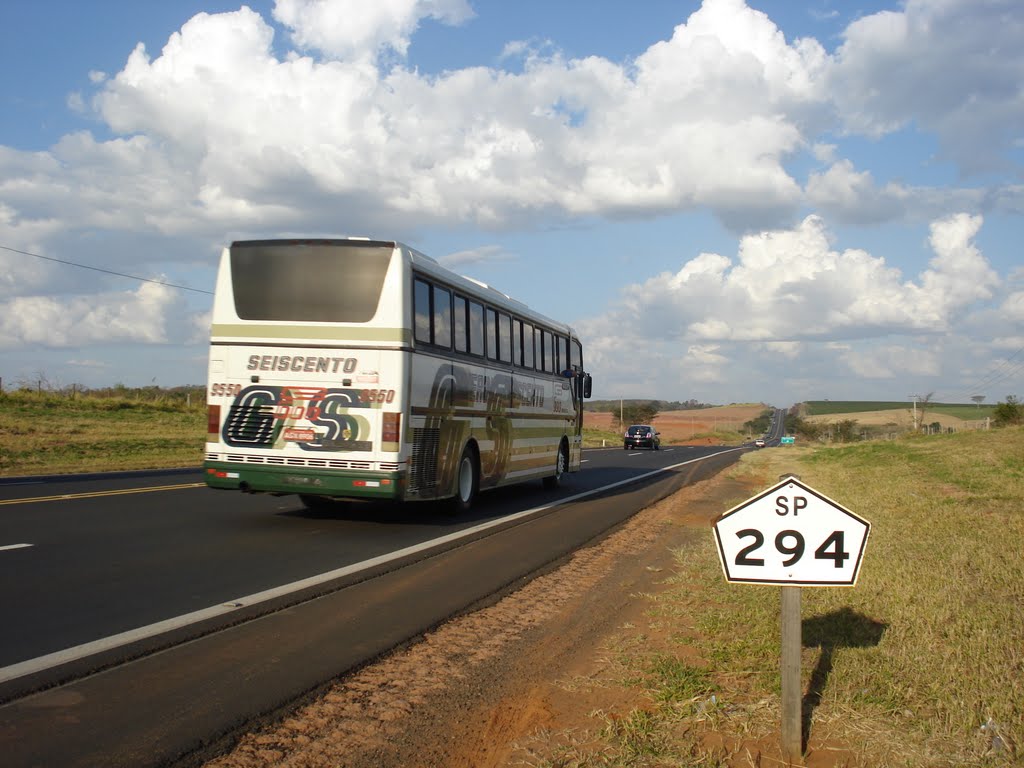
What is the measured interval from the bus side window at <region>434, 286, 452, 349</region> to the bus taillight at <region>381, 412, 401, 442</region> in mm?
1626

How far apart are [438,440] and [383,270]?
2625 mm

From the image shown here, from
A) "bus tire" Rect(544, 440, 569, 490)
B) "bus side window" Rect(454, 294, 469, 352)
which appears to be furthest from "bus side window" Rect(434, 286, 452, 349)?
"bus tire" Rect(544, 440, 569, 490)

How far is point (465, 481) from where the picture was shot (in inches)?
568

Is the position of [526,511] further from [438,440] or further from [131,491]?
[131,491]

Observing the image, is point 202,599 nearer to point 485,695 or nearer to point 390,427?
point 485,695

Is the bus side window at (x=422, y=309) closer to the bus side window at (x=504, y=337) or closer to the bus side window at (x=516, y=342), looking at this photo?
the bus side window at (x=504, y=337)

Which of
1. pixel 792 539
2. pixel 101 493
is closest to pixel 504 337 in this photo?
pixel 101 493

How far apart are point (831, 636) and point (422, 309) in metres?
7.43

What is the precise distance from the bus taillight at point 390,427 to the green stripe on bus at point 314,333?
37.2 inches

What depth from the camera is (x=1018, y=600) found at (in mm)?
7391

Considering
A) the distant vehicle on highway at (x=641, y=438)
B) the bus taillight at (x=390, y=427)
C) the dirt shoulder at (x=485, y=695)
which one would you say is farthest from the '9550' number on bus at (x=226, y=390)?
the distant vehicle on highway at (x=641, y=438)

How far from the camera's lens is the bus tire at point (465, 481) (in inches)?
552

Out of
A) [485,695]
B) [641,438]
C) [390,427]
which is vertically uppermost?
[390,427]

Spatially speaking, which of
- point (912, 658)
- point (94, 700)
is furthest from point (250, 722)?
point (912, 658)
